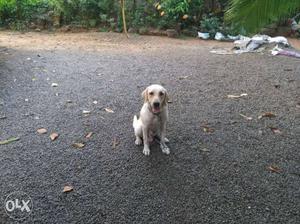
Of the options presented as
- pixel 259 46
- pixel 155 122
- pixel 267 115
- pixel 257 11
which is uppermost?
pixel 257 11

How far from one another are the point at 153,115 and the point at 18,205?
1.40 m

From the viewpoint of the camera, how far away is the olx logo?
7.63 ft

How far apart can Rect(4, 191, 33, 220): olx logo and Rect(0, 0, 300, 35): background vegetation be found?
795 centimetres

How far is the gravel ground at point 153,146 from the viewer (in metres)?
2.45

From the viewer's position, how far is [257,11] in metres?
2.53

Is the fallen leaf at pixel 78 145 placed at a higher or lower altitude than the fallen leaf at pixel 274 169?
higher

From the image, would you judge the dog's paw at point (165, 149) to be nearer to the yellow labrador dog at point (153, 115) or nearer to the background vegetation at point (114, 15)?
the yellow labrador dog at point (153, 115)

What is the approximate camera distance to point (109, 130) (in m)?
3.66

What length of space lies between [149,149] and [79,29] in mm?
8699

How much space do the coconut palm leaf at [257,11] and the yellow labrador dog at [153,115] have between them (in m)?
0.93

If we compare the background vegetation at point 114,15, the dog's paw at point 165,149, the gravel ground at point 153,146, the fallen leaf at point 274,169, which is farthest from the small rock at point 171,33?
the fallen leaf at point 274,169

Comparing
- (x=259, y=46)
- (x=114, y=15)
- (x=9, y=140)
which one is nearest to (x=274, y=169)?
(x=9, y=140)

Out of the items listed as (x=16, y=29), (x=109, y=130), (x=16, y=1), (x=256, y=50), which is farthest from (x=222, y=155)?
(x=16, y=1)

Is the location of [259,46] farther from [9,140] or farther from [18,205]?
[18,205]
